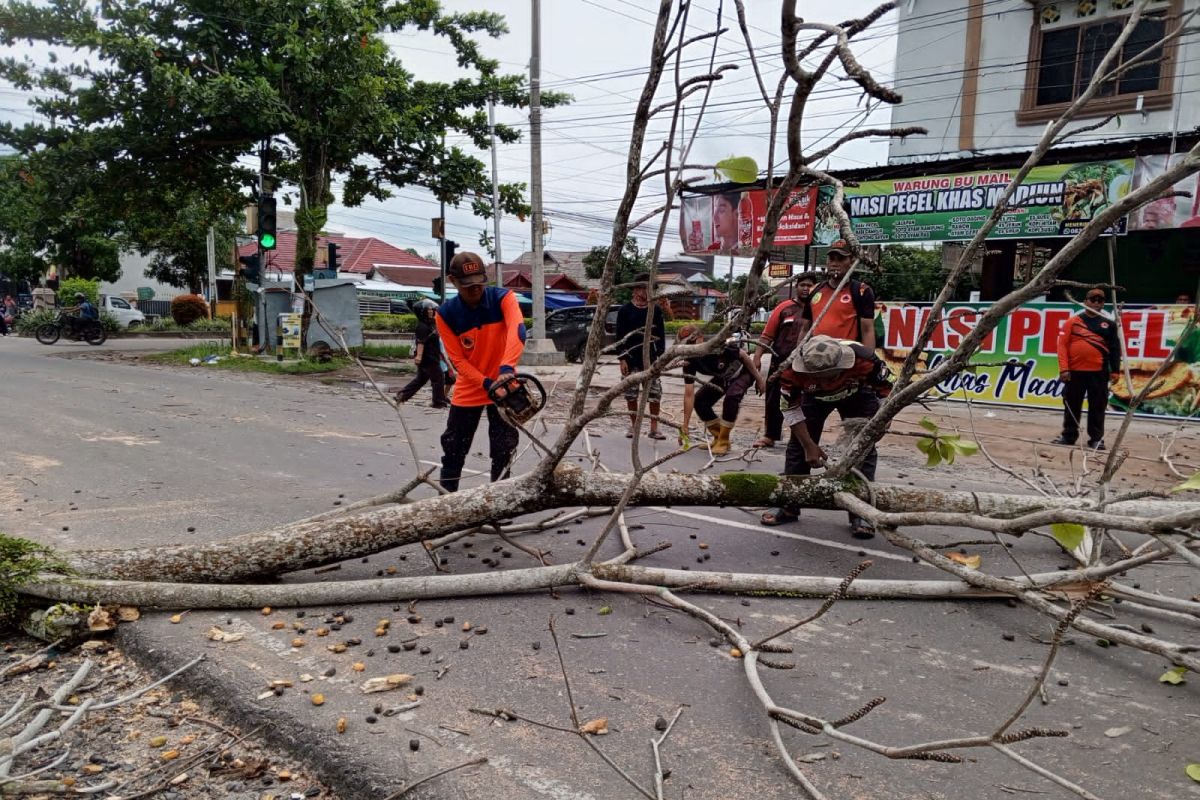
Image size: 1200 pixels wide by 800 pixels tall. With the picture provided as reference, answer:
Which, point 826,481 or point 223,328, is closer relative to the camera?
point 826,481

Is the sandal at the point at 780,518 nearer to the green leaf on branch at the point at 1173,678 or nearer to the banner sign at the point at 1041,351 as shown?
the green leaf on branch at the point at 1173,678

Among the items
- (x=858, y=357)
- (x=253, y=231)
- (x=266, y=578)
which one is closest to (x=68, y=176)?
(x=253, y=231)

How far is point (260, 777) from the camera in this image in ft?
8.15

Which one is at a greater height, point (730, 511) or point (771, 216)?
point (771, 216)

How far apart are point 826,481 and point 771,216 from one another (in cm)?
197

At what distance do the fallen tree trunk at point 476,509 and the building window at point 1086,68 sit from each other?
13088 mm

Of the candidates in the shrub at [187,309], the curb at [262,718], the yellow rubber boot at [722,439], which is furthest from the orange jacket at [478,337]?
the shrub at [187,309]

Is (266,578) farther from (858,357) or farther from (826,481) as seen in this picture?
(858,357)

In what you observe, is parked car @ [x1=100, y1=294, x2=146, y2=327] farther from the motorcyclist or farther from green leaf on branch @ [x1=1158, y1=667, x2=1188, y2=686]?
green leaf on branch @ [x1=1158, y1=667, x2=1188, y2=686]

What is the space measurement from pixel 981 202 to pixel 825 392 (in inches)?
417

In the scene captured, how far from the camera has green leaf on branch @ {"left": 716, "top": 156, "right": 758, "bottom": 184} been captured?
277 centimetres

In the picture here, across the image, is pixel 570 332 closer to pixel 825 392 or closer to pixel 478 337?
pixel 478 337

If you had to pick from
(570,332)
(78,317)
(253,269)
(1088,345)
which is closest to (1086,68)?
(1088,345)

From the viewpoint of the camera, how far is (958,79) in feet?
54.3
